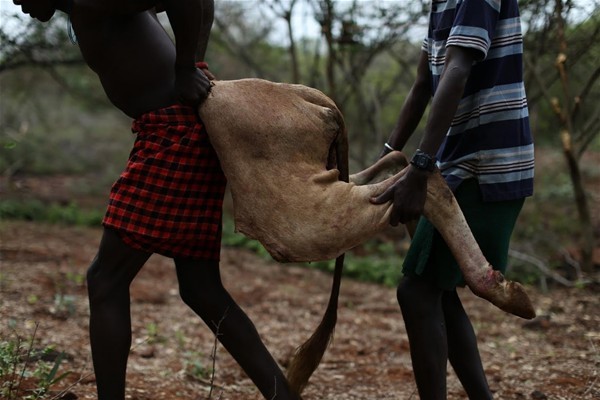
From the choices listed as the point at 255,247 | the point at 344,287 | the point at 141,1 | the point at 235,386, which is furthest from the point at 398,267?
the point at 141,1

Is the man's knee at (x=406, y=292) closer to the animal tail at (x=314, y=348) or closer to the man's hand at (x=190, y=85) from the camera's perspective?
the animal tail at (x=314, y=348)

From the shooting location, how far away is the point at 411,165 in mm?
2217

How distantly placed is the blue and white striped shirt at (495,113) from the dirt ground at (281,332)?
1.23m

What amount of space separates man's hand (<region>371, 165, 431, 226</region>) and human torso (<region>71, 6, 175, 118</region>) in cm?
82

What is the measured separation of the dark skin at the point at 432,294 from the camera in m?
2.22

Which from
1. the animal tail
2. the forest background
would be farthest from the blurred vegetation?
the animal tail

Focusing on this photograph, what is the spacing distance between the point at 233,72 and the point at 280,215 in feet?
30.6

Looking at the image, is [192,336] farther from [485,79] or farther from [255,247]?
[255,247]

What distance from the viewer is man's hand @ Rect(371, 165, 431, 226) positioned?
2.21 meters

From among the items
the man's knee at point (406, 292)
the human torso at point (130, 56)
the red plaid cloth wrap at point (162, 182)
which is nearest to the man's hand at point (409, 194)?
the man's knee at point (406, 292)

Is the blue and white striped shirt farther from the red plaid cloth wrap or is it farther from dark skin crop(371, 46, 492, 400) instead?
the red plaid cloth wrap

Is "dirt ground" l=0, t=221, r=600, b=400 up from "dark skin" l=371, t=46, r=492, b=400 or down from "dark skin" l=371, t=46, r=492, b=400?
down

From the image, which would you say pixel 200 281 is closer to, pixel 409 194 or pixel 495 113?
pixel 409 194

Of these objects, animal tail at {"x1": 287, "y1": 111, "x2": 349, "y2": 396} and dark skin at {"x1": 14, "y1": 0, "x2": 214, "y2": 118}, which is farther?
animal tail at {"x1": 287, "y1": 111, "x2": 349, "y2": 396}
